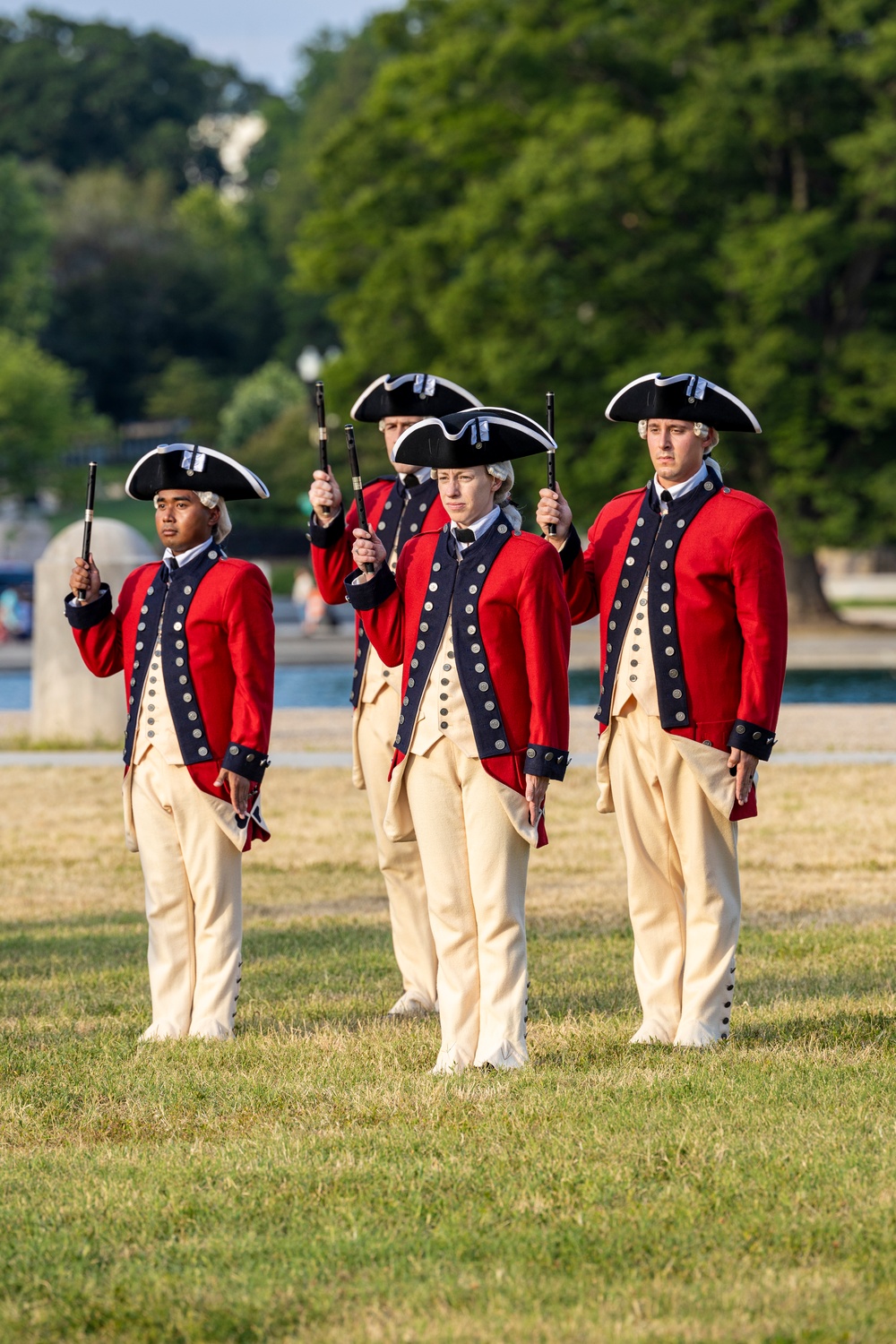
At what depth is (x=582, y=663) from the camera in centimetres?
2705

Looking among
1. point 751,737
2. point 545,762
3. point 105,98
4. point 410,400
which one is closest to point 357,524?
point 410,400

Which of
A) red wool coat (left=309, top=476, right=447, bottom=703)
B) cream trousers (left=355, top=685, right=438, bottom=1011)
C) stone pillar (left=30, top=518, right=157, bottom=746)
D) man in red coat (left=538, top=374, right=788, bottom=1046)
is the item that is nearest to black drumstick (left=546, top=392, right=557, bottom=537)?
man in red coat (left=538, top=374, right=788, bottom=1046)

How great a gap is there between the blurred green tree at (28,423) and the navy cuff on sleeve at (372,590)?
161 ft

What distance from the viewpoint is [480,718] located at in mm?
5684

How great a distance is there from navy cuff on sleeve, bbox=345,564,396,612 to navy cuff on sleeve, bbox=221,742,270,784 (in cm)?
59

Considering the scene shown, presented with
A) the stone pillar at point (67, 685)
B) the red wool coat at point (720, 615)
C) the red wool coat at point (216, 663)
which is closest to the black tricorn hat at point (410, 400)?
the red wool coat at point (216, 663)

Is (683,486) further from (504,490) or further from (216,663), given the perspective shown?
(216,663)

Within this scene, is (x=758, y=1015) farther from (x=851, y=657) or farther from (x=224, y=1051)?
(x=851, y=657)

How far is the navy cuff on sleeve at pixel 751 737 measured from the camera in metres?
5.75

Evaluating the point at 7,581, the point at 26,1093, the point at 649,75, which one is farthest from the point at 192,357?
the point at 26,1093

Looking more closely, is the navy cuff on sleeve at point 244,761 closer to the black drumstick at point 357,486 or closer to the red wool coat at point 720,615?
the black drumstick at point 357,486

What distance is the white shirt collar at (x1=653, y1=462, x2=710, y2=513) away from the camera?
19.5ft

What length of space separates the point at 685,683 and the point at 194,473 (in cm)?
171

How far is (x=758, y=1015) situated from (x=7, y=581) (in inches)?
1413
